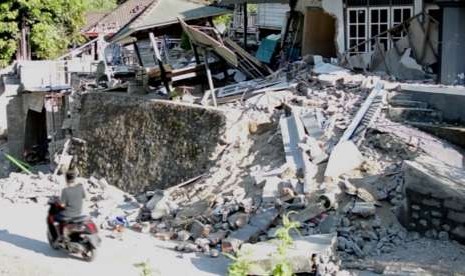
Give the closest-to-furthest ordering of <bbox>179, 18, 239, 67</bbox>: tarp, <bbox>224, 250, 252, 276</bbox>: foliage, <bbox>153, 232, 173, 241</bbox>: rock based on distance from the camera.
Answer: <bbox>224, 250, 252, 276</bbox>: foliage
<bbox>153, 232, 173, 241</bbox>: rock
<bbox>179, 18, 239, 67</bbox>: tarp

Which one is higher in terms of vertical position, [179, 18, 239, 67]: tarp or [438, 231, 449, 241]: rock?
[179, 18, 239, 67]: tarp

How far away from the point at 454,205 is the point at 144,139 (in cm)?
988

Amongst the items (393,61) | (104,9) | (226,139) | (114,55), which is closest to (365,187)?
(226,139)

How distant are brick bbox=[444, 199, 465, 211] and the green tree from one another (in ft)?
89.0

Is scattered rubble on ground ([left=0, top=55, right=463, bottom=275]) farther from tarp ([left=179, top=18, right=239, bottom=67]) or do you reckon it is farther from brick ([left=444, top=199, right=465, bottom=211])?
tarp ([left=179, top=18, right=239, bottom=67])

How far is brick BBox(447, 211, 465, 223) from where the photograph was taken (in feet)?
35.0

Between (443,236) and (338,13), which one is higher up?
(338,13)

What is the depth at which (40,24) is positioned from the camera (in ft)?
114

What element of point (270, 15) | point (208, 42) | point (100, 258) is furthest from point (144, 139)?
point (270, 15)

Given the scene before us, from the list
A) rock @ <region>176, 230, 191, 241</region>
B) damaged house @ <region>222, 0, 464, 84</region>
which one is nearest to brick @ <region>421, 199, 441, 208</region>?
rock @ <region>176, 230, 191, 241</region>

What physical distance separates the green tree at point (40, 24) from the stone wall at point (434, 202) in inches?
1042

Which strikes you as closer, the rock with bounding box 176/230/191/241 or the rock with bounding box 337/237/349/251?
the rock with bounding box 337/237/349/251

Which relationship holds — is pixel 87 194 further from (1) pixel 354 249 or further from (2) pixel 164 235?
(1) pixel 354 249

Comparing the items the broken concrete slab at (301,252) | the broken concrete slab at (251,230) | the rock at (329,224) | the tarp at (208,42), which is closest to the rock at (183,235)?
the broken concrete slab at (251,230)
